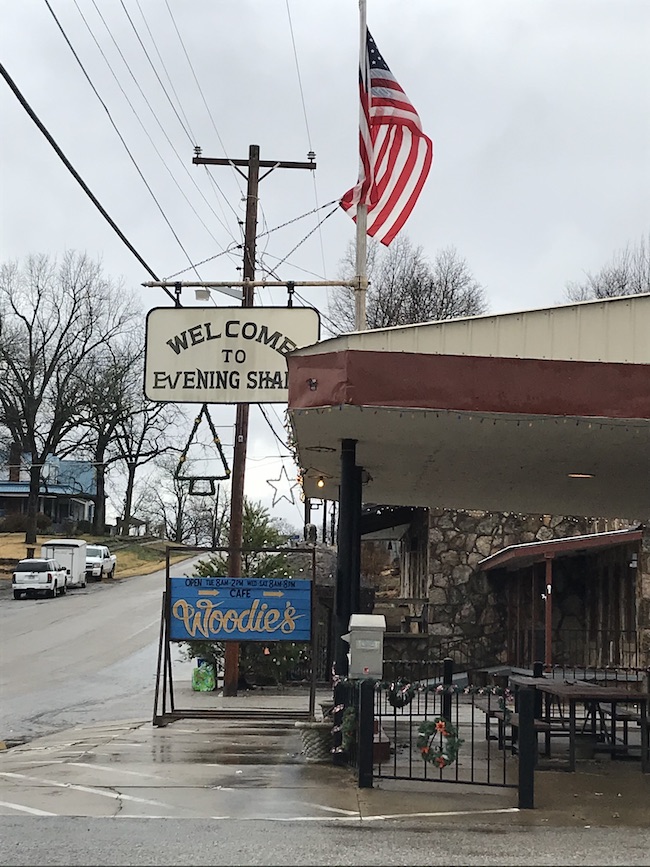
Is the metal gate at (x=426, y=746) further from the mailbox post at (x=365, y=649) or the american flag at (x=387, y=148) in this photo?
the american flag at (x=387, y=148)

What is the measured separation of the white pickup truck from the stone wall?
32.4 metres

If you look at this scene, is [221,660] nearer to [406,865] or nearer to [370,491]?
[370,491]

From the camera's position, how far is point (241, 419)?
20.0 m

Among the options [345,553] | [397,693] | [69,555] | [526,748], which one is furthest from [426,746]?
[69,555]

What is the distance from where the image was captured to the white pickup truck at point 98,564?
2057 inches

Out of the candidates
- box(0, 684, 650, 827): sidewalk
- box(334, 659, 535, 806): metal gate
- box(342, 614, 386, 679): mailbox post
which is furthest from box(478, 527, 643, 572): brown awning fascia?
box(342, 614, 386, 679): mailbox post

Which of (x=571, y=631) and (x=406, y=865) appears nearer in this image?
(x=406, y=865)

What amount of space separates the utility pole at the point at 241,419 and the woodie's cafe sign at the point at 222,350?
16.5 ft

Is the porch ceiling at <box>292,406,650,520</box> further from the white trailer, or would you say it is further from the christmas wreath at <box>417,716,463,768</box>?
the white trailer

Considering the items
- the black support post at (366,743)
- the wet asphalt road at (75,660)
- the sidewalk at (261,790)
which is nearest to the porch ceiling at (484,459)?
the black support post at (366,743)

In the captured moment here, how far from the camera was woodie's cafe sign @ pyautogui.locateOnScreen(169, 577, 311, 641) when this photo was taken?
13.4 metres

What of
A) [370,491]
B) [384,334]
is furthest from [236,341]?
[384,334]

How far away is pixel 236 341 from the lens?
1352 centimetres

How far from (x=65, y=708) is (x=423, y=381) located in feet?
40.7
